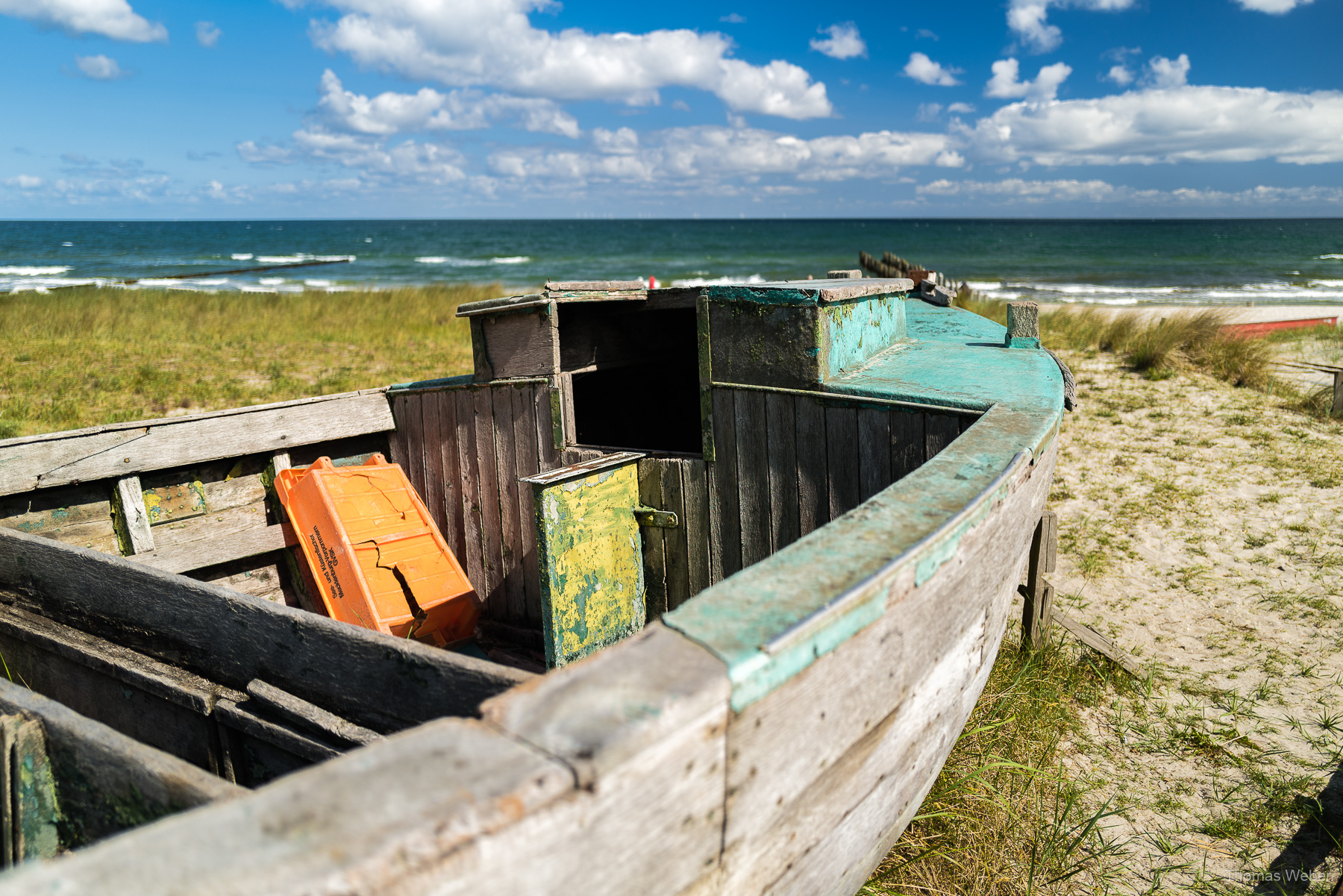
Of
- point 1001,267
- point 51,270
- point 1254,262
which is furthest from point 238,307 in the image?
point 1254,262

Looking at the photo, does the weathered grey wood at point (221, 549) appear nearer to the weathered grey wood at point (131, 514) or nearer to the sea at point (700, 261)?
the weathered grey wood at point (131, 514)

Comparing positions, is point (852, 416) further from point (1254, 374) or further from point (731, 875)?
point (1254, 374)

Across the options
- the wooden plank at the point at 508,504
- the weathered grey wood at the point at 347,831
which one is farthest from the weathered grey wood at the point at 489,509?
the weathered grey wood at the point at 347,831

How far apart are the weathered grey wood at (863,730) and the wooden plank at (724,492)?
1627mm

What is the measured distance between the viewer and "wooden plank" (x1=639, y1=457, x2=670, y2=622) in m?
4.07

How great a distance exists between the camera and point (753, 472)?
3705mm

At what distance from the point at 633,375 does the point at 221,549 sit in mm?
2930

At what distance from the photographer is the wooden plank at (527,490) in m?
4.50

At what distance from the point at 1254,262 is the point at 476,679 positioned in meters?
54.5

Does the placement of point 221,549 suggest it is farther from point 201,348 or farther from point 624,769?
point 201,348

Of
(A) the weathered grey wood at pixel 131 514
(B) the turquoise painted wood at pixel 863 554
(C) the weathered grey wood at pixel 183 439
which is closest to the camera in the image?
(B) the turquoise painted wood at pixel 863 554

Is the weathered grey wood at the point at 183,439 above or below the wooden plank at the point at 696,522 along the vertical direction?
above

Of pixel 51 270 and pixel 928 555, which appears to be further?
pixel 51 270

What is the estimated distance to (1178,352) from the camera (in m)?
11.6
